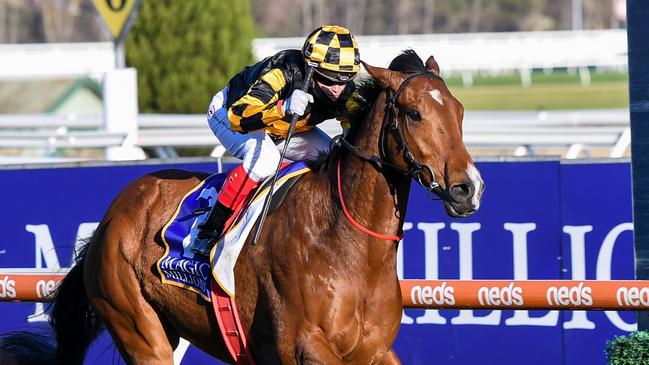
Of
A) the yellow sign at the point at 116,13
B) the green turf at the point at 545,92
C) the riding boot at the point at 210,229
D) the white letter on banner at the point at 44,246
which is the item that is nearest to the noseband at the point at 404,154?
the riding boot at the point at 210,229

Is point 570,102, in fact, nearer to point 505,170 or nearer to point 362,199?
point 505,170

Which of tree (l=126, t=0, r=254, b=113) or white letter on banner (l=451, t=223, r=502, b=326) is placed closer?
white letter on banner (l=451, t=223, r=502, b=326)

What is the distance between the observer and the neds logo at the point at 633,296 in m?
4.71

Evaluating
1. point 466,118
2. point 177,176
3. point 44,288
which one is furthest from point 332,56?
point 466,118

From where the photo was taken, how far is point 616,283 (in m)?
4.83

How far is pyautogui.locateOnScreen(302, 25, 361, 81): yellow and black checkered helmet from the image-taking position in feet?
14.9

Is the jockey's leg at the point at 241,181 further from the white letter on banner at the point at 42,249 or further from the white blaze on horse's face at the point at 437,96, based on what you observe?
the white letter on banner at the point at 42,249

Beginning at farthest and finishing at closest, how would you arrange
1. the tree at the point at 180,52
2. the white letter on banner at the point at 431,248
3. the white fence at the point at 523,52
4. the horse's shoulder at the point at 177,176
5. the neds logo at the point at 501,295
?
1. the white fence at the point at 523,52
2. the tree at the point at 180,52
3. the white letter on banner at the point at 431,248
4. the horse's shoulder at the point at 177,176
5. the neds logo at the point at 501,295

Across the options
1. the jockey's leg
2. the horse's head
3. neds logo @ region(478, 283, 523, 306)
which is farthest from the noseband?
neds logo @ region(478, 283, 523, 306)

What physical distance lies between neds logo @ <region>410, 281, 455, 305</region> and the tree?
39.0 feet

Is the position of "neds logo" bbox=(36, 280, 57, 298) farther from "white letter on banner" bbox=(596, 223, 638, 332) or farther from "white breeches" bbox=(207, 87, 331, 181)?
"white letter on banner" bbox=(596, 223, 638, 332)

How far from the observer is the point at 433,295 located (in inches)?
202

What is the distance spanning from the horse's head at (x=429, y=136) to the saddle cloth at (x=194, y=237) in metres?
0.65

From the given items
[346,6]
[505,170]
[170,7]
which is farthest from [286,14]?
[505,170]
